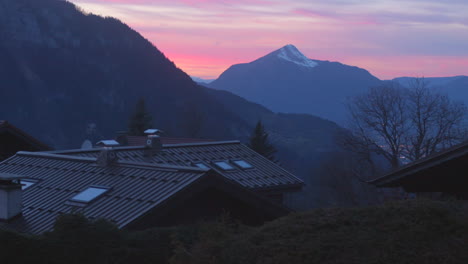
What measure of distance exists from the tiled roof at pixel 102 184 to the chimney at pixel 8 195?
0.23m

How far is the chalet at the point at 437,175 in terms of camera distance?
9038 mm

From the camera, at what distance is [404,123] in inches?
1222

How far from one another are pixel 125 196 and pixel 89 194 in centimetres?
94

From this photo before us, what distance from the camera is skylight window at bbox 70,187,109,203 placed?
1207 cm

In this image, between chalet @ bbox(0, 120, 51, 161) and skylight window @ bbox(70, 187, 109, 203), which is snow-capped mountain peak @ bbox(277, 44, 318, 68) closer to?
chalet @ bbox(0, 120, 51, 161)

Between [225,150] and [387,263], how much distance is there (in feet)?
57.8

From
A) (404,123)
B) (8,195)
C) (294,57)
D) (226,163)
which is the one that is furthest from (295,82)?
(8,195)

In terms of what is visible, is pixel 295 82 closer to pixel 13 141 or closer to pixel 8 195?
pixel 13 141

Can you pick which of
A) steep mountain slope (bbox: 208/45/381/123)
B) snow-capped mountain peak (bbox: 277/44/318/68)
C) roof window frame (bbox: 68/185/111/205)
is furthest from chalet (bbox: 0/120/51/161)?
snow-capped mountain peak (bbox: 277/44/318/68)

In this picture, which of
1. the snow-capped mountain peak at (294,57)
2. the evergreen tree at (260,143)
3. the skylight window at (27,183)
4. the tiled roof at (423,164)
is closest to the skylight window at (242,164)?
the skylight window at (27,183)

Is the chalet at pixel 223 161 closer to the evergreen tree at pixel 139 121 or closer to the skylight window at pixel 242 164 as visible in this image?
the skylight window at pixel 242 164

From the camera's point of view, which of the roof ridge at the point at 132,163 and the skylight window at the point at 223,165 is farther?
the skylight window at the point at 223,165

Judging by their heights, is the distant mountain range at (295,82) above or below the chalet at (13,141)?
above

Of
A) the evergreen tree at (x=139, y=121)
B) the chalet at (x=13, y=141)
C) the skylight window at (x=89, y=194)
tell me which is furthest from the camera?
the evergreen tree at (x=139, y=121)
